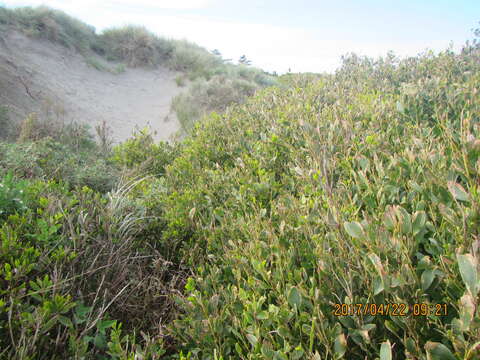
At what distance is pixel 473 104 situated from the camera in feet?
11.9

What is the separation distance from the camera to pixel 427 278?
4.68 ft

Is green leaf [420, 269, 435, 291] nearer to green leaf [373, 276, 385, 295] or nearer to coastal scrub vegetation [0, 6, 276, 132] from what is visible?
green leaf [373, 276, 385, 295]

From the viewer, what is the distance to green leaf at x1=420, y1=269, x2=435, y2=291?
55.8 inches

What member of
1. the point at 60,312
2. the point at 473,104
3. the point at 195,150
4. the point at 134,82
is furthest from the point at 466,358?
the point at 134,82

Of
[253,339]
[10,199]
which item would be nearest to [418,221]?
[253,339]

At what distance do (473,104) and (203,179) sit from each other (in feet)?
10.0

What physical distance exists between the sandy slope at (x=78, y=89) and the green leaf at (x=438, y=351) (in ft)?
26.0

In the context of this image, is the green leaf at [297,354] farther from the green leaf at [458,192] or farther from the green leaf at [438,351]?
the green leaf at [458,192]

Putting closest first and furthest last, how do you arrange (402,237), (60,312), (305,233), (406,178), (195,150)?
(402,237) → (60,312) → (305,233) → (406,178) → (195,150)

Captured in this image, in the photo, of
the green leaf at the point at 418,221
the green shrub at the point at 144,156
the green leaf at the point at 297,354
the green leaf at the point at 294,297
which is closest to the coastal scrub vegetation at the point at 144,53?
the green shrub at the point at 144,156

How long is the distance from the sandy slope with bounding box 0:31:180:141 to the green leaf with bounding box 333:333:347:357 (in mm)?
7691

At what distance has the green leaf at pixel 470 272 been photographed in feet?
3.87

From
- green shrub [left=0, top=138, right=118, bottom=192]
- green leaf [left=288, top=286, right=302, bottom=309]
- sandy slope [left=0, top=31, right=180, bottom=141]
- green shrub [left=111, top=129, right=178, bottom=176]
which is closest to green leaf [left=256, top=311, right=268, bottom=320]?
green leaf [left=288, top=286, right=302, bottom=309]

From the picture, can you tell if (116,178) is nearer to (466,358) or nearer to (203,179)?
(203,179)
